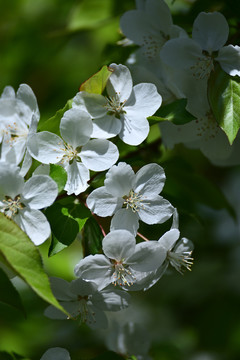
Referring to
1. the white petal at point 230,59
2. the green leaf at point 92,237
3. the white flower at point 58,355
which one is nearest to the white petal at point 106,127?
the green leaf at point 92,237

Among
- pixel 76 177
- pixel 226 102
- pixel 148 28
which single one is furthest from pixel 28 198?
pixel 148 28

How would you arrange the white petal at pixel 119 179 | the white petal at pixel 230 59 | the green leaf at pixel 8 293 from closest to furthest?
the green leaf at pixel 8 293 → the white petal at pixel 119 179 → the white petal at pixel 230 59

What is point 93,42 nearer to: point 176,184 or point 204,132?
point 176,184

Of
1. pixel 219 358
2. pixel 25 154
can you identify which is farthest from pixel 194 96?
pixel 219 358

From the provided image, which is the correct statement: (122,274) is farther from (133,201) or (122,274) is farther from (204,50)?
Answer: (204,50)

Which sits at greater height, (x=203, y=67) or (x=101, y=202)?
(x=203, y=67)

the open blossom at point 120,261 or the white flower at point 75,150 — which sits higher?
the white flower at point 75,150

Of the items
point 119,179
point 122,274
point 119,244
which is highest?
point 119,179

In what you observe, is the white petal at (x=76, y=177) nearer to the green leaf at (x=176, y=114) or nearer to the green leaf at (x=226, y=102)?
the green leaf at (x=176, y=114)
